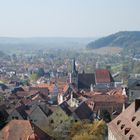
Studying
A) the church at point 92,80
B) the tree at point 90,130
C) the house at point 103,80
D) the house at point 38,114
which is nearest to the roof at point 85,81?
the church at point 92,80

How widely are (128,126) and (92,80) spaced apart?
269 feet

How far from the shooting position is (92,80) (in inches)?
5285

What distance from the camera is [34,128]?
57.6 m

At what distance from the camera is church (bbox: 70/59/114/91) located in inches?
5197

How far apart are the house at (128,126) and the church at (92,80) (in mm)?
74064

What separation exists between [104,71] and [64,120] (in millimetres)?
65270

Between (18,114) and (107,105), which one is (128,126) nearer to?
(18,114)

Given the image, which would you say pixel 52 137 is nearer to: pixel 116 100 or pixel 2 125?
pixel 2 125

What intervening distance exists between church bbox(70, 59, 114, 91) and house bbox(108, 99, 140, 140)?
7406cm

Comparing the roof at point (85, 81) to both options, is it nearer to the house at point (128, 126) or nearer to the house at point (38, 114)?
the house at point (38, 114)

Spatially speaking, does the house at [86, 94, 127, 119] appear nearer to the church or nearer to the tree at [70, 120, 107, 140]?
the tree at [70, 120, 107, 140]

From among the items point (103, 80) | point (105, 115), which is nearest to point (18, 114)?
point (105, 115)

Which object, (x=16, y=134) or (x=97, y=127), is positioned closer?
(x=16, y=134)

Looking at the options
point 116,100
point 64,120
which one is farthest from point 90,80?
point 64,120
